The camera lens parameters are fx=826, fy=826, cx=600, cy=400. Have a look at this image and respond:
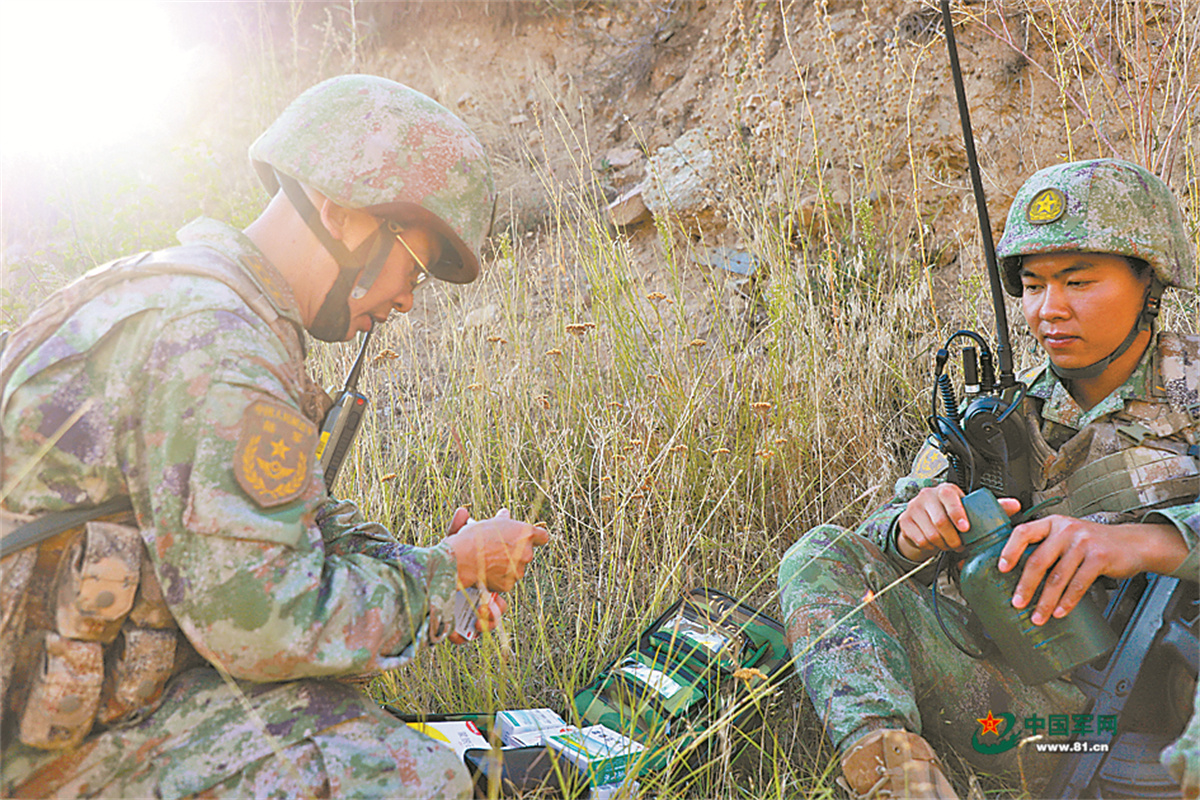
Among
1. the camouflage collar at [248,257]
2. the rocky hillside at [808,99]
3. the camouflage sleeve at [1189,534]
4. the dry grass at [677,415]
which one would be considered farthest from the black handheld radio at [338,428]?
the rocky hillside at [808,99]

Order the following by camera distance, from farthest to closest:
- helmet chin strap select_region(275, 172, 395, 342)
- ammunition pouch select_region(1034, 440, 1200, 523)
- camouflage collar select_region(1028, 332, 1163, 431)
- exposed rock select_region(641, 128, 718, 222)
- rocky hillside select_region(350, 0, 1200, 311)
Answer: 1. exposed rock select_region(641, 128, 718, 222)
2. rocky hillside select_region(350, 0, 1200, 311)
3. camouflage collar select_region(1028, 332, 1163, 431)
4. ammunition pouch select_region(1034, 440, 1200, 523)
5. helmet chin strap select_region(275, 172, 395, 342)

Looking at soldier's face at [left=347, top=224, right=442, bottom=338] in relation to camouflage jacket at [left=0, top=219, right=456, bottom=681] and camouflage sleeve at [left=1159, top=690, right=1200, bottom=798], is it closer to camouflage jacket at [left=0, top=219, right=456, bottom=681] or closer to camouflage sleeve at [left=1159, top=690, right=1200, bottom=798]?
camouflage jacket at [left=0, top=219, right=456, bottom=681]

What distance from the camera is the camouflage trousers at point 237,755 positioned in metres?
1.34

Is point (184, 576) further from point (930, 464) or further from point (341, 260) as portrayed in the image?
point (930, 464)

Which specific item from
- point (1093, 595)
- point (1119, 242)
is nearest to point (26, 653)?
point (1093, 595)

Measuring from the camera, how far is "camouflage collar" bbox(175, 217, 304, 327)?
155cm

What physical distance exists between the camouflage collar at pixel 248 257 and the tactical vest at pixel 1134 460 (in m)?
1.85

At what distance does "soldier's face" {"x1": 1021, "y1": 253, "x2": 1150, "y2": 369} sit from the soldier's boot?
3.63ft

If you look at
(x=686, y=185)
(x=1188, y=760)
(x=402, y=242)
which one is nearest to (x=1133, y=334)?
(x=1188, y=760)

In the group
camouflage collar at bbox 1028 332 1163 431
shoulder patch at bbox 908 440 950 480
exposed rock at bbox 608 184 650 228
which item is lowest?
shoulder patch at bbox 908 440 950 480

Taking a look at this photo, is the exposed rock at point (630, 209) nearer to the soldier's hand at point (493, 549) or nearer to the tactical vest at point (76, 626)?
the soldier's hand at point (493, 549)

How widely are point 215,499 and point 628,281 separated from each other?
100 inches

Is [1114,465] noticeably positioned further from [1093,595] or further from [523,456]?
[523,456]

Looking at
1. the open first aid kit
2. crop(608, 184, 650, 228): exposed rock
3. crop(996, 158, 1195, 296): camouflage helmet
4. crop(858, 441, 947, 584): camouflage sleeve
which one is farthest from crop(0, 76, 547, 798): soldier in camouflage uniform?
crop(608, 184, 650, 228): exposed rock
